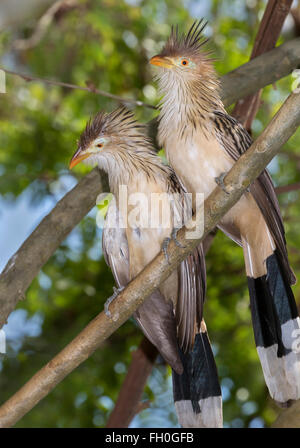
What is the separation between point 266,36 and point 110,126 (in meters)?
1.46

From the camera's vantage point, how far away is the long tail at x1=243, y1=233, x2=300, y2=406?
239 cm

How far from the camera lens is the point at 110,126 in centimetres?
285

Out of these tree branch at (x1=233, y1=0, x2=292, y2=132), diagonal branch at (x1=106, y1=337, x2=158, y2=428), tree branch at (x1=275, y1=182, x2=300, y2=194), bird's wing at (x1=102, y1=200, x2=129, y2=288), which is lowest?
diagonal branch at (x1=106, y1=337, x2=158, y2=428)

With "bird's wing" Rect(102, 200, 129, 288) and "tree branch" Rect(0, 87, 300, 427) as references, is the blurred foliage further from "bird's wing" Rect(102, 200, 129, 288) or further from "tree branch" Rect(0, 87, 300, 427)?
"tree branch" Rect(0, 87, 300, 427)

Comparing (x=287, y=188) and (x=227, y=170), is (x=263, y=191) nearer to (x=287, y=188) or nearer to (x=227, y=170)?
(x=227, y=170)

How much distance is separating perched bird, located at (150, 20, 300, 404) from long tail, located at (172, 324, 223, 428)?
0.93 feet

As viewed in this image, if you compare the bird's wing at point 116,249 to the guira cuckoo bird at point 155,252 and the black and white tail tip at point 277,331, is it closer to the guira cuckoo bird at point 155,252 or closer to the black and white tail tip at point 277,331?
the guira cuckoo bird at point 155,252

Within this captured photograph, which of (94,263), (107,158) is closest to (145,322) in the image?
(107,158)

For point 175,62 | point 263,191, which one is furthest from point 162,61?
point 263,191

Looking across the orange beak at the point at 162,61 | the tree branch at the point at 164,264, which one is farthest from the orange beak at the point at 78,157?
the tree branch at the point at 164,264

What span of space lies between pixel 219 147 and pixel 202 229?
0.61 meters

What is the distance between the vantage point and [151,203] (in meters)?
2.74

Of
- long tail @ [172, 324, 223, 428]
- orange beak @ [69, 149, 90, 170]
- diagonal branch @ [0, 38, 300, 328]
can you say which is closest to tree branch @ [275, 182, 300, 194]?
diagonal branch @ [0, 38, 300, 328]

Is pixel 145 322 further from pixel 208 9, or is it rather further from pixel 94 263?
pixel 208 9
